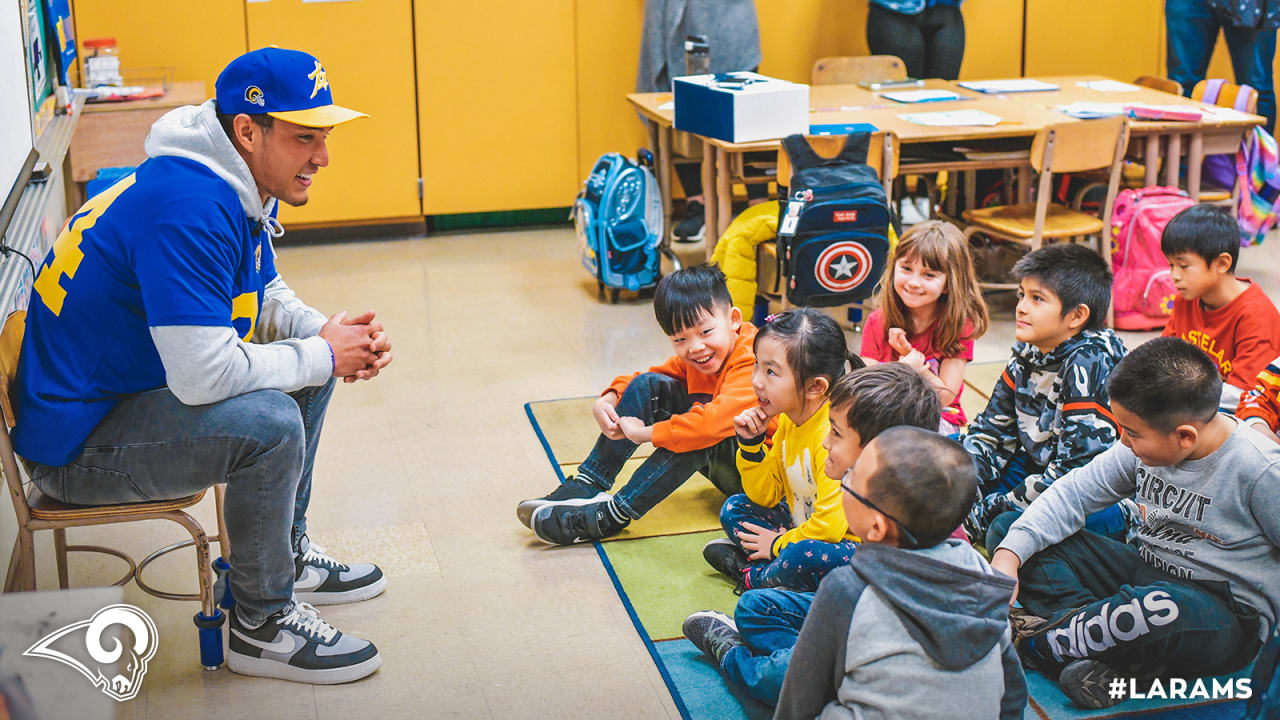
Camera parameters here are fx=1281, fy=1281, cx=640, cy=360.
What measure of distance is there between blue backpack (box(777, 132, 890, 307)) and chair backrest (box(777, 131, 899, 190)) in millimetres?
37

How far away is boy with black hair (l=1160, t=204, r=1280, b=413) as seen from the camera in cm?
317

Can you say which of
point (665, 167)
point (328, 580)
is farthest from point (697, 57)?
point (328, 580)

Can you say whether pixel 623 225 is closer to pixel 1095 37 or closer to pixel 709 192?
pixel 709 192

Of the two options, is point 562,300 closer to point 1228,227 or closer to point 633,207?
point 633,207

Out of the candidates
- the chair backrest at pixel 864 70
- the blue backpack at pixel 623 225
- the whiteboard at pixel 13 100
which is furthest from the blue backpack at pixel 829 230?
the whiteboard at pixel 13 100

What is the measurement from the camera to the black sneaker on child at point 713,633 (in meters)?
2.44

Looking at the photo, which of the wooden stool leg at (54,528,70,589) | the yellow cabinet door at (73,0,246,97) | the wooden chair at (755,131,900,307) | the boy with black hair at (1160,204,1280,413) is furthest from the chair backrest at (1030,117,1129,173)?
the yellow cabinet door at (73,0,246,97)

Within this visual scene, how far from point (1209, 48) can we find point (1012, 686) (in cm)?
548

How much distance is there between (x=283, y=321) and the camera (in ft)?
8.94

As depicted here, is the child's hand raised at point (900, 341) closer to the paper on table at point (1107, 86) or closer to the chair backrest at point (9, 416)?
the chair backrest at point (9, 416)

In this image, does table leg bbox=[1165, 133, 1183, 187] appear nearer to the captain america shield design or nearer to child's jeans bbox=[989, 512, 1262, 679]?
the captain america shield design

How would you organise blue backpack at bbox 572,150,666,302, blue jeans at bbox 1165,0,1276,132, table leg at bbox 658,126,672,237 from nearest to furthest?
blue backpack at bbox 572,150,666,302, table leg at bbox 658,126,672,237, blue jeans at bbox 1165,0,1276,132

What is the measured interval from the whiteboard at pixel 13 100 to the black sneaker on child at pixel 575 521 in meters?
1.47

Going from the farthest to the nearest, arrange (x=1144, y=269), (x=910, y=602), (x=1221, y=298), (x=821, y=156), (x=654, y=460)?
1. (x=1144, y=269)
2. (x=821, y=156)
3. (x=1221, y=298)
4. (x=654, y=460)
5. (x=910, y=602)
